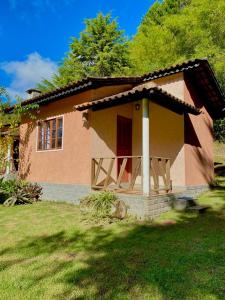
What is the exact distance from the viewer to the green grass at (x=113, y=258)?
346 cm

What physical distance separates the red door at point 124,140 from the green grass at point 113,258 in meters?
3.73

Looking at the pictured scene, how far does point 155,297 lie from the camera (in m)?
3.28

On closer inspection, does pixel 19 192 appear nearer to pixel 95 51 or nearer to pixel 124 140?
pixel 124 140

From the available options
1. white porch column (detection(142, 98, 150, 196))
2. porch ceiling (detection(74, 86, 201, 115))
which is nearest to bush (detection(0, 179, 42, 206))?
porch ceiling (detection(74, 86, 201, 115))

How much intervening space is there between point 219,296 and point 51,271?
96.7 inches

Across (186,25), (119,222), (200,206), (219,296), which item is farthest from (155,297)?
(186,25)

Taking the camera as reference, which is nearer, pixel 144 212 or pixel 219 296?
pixel 219 296

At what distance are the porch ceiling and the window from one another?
2.06 m

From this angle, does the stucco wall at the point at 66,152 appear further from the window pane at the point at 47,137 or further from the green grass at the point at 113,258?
the green grass at the point at 113,258

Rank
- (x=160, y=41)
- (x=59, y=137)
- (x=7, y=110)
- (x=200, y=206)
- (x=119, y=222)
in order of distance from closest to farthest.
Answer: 1. (x=119, y=222)
2. (x=200, y=206)
3. (x=59, y=137)
4. (x=7, y=110)
5. (x=160, y=41)

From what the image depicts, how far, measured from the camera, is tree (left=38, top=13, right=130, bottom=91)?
27656mm

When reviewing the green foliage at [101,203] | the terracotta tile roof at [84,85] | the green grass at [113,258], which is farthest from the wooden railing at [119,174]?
the terracotta tile roof at [84,85]

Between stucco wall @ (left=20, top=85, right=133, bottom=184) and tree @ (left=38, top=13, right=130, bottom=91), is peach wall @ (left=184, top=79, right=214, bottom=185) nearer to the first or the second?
stucco wall @ (left=20, top=85, right=133, bottom=184)

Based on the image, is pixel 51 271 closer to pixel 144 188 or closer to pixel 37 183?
pixel 144 188
